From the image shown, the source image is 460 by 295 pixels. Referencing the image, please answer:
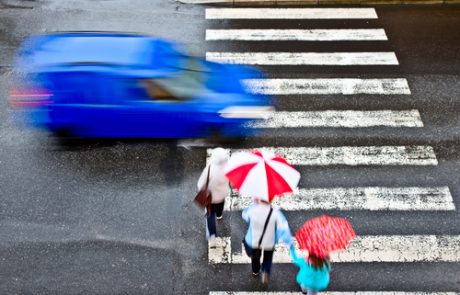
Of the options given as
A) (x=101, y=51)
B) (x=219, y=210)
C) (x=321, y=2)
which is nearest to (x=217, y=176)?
(x=219, y=210)

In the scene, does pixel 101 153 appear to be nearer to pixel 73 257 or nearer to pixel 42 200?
pixel 42 200

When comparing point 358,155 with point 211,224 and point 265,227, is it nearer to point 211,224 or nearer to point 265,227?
point 211,224

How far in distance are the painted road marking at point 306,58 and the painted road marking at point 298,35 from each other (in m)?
0.62

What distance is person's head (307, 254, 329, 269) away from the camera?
21.5 feet

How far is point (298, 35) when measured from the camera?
517 inches

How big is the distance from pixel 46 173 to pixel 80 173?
1.83 ft

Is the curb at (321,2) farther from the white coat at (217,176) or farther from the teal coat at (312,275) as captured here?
the teal coat at (312,275)

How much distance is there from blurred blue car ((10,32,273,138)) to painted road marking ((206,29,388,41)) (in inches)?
119

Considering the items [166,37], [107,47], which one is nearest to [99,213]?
[107,47]

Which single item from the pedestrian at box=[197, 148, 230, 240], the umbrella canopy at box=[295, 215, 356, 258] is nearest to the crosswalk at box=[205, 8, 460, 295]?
the pedestrian at box=[197, 148, 230, 240]

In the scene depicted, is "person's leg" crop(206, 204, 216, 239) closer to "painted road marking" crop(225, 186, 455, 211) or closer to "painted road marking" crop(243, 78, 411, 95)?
"painted road marking" crop(225, 186, 455, 211)

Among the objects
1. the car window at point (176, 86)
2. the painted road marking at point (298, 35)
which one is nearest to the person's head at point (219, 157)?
the car window at point (176, 86)

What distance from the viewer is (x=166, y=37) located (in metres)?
13.0

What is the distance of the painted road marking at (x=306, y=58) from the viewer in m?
12.2
